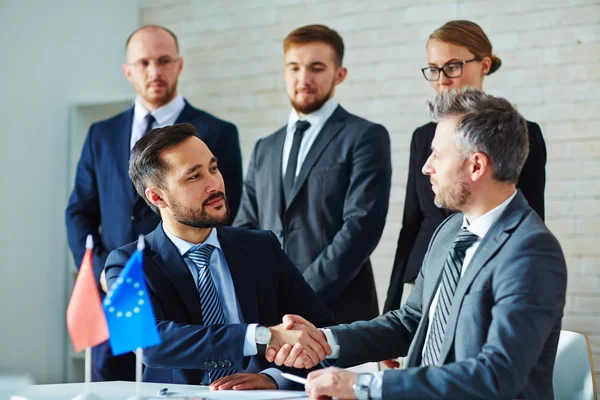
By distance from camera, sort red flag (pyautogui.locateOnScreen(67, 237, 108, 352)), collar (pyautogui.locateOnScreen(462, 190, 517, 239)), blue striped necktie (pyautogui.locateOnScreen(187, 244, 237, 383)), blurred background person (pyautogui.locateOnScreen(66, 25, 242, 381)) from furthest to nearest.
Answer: blurred background person (pyautogui.locateOnScreen(66, 25, 242, 381)) < blue striped necktie (pyautogui.locateOnScreen(187, 244, 237, 383)) < collar (pyautogui.locateOnScreen(462, 190, 517, 239)) < red flag (pyautogui.locateOnScreen(67, 237, 108, 352))

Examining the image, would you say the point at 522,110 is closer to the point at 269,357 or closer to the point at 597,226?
the point at 597,226

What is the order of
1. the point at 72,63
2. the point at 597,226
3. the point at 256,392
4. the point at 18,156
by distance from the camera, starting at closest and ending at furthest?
the point at 256,392 < the point at 597,226 < the point at 18,156 < the point at 72,63

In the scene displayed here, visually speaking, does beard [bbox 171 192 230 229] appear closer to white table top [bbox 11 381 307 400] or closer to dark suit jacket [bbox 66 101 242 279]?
white table top [bbox 11 381 307 400]

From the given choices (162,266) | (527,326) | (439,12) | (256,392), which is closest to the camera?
(527,326)

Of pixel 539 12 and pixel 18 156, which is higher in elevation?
pixel 539 12

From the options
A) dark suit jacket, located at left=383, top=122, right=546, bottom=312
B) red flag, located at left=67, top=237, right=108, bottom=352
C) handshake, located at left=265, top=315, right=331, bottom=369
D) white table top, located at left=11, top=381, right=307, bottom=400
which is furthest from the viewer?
dark suit jacket, located at left=383, top=122, right=546, bottom=312

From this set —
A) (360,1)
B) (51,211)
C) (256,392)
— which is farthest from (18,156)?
(256,392)

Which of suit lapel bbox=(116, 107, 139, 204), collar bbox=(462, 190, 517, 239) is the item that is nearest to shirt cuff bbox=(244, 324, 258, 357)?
collar bbox=(462, 190, 517, 239)

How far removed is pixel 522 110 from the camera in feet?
14.5

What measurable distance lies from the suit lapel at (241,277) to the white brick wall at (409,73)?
2182 mm

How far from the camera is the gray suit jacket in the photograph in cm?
189

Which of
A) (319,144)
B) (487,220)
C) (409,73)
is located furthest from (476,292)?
(409,73)

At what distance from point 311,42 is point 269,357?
1698 mm

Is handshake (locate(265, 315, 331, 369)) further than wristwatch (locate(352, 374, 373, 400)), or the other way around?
handshake (locate(265, 315, 331, 369))
